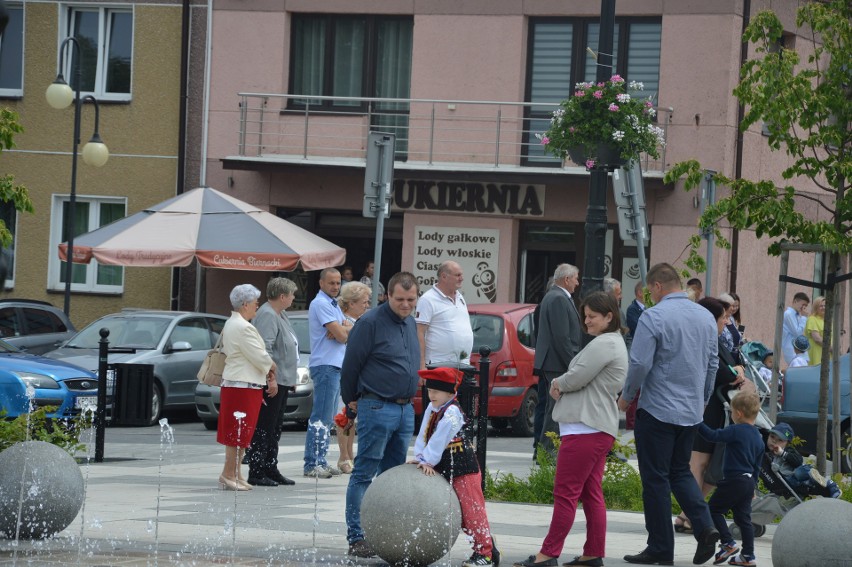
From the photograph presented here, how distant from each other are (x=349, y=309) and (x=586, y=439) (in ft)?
17.5

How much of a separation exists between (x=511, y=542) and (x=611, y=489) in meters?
2.32

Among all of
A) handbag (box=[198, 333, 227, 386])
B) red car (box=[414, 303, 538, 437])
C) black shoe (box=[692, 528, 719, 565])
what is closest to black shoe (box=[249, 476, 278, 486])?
handbag (box=[198, 333, 227, 386])

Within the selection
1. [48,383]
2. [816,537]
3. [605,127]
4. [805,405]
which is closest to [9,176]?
[48,383]

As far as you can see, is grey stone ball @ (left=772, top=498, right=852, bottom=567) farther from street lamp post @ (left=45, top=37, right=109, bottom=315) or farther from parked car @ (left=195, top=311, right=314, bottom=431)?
street lamp post @ (left=45, top=37, right=109, bottom=315)

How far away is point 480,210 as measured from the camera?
1045 inches

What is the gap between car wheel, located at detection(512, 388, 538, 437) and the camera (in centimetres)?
1912

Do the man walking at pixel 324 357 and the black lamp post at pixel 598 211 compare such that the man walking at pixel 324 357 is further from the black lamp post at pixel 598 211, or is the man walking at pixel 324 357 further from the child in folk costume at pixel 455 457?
the child in folk costume at pixel 455 457

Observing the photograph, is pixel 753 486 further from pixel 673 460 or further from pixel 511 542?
pixel 511 542

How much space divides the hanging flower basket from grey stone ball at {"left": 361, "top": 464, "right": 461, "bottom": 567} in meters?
5.65

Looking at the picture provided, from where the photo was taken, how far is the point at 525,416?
1920cm

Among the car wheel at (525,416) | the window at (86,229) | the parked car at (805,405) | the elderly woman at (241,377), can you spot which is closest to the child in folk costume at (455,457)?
the elderly woman at (241,377)

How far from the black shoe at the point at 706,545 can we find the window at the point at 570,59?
1701 cm

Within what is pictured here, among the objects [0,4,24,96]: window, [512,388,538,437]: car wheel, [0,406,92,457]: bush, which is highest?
[0,4,24,96]: window

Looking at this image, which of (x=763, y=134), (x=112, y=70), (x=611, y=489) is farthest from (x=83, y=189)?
(x=611, y=489)
